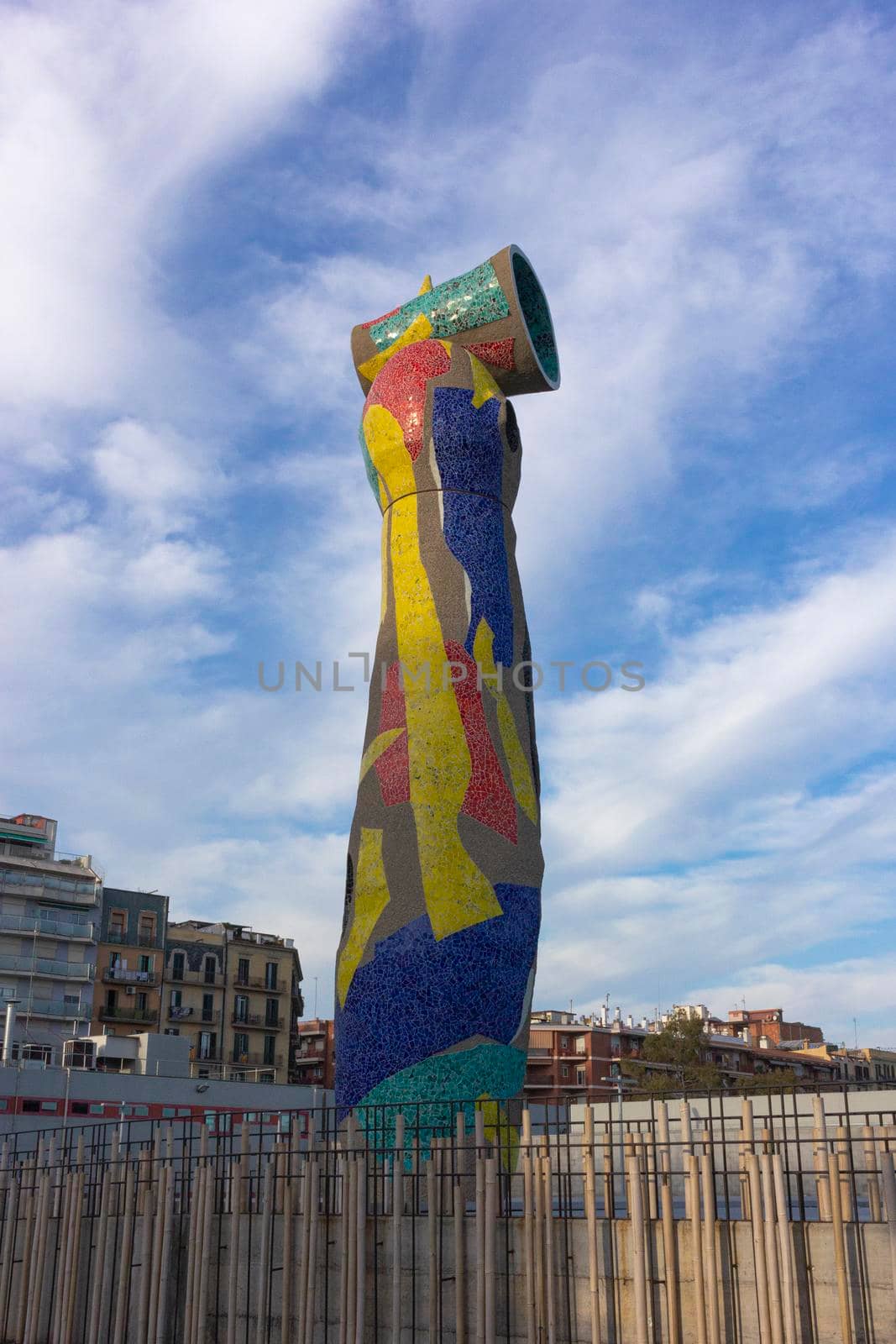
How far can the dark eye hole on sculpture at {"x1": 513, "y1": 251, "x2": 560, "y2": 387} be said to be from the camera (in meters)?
17.5

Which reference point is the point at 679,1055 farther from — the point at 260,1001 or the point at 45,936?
the point at 45,936

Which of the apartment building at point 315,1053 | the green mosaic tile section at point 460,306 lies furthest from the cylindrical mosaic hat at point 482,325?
the apartment building at point 315,1053

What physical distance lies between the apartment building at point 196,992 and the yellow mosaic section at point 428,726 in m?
35.9

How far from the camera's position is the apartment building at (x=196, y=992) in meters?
48.1

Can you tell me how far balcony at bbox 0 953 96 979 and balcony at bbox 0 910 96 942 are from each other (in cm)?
80

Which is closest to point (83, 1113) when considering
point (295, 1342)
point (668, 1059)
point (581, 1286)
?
point (295, 1342)

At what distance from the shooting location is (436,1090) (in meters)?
12.7

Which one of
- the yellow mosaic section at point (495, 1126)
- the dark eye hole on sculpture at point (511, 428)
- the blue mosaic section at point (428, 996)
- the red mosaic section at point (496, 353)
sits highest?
the red mosaic section at point (496, 353)

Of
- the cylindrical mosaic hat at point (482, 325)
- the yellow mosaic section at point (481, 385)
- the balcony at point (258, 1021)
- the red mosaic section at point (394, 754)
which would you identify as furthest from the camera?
the balcony at point (258, 1021)

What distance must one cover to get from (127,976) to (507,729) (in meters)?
35.9

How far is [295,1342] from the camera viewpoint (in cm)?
1036

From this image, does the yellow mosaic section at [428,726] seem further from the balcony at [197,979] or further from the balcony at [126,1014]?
the balcony at [197,979]

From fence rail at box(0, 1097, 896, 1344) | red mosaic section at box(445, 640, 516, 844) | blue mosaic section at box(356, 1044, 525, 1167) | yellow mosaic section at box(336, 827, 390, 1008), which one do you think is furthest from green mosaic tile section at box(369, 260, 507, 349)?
fence rail at box(0, 1097, 896, 1344)

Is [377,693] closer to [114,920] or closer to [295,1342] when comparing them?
[295,1342]
